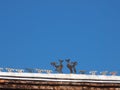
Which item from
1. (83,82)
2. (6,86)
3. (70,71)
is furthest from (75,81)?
(6,86)

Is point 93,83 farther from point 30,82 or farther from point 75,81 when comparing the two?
point 30,82

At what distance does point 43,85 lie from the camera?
1565 inches

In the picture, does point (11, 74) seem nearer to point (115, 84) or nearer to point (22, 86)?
point (22, 86)

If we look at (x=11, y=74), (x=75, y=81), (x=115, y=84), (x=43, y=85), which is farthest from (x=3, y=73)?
(x=115, y=84)

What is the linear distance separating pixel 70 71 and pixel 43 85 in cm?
514

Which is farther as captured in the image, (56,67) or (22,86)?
(56,67)

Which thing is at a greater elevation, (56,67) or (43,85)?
(56,67)

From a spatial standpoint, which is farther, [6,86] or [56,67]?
[56,67]

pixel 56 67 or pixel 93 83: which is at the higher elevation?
pixel 56 67

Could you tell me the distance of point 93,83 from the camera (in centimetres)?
4091

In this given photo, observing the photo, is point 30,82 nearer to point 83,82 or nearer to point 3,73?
point 3,73

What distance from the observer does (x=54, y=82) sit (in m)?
40.0

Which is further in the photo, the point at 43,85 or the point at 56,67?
the point at 56,67

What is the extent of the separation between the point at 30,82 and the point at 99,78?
6.89 m
